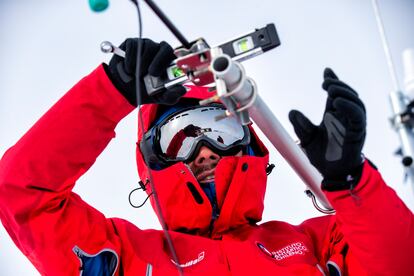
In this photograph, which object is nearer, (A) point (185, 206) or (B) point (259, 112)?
(B) point (259, 112)

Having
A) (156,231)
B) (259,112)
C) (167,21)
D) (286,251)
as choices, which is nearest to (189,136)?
(156,231)

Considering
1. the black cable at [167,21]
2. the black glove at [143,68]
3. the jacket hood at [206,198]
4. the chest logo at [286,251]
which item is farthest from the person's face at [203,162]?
the black cable at [167,21]

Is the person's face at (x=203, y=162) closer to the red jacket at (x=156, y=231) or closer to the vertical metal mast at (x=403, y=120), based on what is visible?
the red jacket at (x=156, y=231)

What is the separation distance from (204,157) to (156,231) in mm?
400

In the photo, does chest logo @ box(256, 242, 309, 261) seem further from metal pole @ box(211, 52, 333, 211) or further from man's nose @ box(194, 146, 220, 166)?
man's nose @ box(194, 146, 220, 166)

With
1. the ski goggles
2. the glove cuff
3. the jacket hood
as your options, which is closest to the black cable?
the glove cuff

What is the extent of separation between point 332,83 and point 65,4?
180 cm

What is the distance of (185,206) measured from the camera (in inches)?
80.7

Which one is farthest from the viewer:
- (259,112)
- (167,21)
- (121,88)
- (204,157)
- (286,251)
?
(204,157)

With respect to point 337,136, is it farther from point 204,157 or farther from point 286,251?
point 204,157

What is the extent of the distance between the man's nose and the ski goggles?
0.8 inches

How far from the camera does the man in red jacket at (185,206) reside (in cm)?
153

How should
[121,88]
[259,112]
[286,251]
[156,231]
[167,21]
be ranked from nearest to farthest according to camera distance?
[167,21] < [259,112] < [121,88] < [286,251] < [156,231]

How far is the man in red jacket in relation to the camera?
5.03 ft
